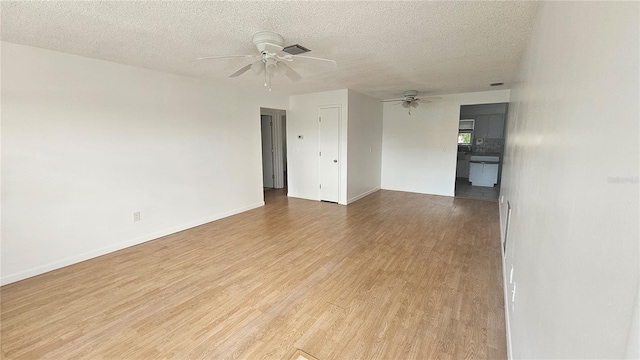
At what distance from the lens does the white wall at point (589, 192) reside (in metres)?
0.45

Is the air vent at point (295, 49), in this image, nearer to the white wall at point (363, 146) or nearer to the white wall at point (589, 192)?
the white wall at point (589, 192)

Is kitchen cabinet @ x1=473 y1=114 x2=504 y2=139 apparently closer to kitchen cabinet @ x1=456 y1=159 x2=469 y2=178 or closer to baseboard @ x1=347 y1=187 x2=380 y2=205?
kitchen cabinet @ x1=456 y1=159 x2=469 y2=178

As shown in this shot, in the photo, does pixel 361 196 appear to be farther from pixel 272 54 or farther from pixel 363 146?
pixel 272 54

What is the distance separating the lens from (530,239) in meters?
1.34

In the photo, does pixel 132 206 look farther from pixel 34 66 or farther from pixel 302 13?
pixel 302 13

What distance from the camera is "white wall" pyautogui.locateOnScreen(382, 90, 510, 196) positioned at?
19.5ft

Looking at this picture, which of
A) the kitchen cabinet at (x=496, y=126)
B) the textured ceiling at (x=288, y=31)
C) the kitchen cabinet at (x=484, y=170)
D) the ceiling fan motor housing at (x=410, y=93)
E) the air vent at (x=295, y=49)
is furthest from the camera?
the kitchen cabinet at (x=496, y=126)

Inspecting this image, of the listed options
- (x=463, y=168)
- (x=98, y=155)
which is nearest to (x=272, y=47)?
(x=98, y=155)

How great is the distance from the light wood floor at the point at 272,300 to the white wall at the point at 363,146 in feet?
6.70

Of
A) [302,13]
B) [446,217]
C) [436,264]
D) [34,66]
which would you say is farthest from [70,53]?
[446,217]

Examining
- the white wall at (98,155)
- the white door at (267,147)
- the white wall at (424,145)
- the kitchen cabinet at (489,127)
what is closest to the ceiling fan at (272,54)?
the white wall at (98,155)

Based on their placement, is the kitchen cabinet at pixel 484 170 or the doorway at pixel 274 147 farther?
the doorway at pixel 274 147

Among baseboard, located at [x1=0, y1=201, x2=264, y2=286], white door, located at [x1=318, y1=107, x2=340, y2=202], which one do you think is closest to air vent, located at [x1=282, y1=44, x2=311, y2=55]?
white door, located at [x1=318, y1=107, x2=340, y2=202]

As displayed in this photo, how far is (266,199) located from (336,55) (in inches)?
154
